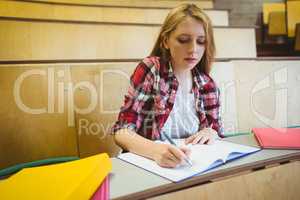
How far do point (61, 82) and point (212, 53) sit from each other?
1.75 ft

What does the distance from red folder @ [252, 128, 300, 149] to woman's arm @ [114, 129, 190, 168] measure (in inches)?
9.3

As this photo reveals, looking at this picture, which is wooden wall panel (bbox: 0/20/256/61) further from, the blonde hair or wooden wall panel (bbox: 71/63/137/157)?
the blonde hair

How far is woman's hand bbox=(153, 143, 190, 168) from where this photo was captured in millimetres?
508

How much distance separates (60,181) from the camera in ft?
1.38

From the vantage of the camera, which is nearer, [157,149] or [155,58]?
[157,149]

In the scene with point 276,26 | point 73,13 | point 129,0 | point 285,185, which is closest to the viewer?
point 285,185

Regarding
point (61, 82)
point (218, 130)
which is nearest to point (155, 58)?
point (218, 130)

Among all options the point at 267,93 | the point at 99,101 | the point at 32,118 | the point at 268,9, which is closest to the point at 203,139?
the point at 99,101

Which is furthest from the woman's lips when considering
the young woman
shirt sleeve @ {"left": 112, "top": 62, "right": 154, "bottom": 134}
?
shirt sleeve @ {"left": 112, "top": 62, "right": 154, "bottom": 134}

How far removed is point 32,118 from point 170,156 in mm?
645

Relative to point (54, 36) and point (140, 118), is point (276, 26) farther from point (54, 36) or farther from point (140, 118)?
point (140, 118)

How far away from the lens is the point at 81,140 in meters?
1.05

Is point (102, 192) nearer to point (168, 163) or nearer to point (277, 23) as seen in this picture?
point (168, 163)

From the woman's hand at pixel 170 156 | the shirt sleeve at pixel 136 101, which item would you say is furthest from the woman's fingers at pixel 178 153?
the shirt sleeve at pixel 136 101
